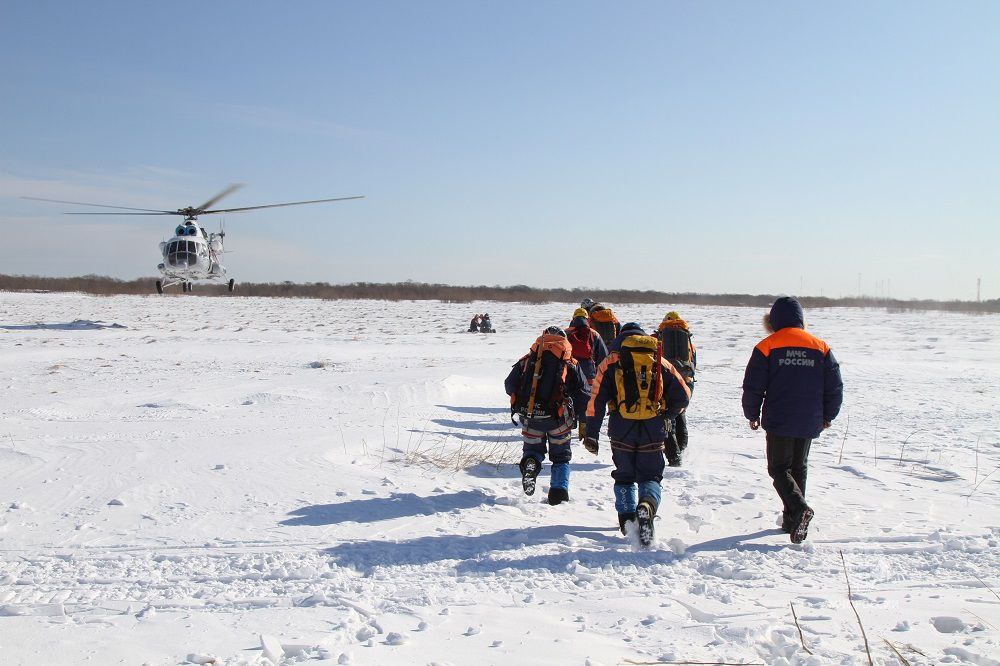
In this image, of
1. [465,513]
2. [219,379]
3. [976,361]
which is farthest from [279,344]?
[976,361]

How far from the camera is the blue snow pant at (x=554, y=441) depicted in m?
6.08

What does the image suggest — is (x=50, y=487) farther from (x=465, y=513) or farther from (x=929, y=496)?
(x=929, y=496)

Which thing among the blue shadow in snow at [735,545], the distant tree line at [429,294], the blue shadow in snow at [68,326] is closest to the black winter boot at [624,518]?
the blue shadow in snow at [735,545]

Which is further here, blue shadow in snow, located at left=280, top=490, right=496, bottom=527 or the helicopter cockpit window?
the helicopter cockpit window

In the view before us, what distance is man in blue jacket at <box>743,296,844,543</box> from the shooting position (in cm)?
515

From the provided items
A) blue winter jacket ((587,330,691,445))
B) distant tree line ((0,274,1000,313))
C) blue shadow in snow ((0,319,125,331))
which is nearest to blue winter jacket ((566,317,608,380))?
blue winter jacket ((587,330,691,445))

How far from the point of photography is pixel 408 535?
5000 millimetres

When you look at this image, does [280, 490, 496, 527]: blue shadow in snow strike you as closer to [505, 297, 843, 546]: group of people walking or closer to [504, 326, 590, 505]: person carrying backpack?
[504, 326, 590, 505]: person carrying backpack

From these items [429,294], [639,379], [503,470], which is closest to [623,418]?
[639,379]

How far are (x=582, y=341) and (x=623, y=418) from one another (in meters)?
3.00

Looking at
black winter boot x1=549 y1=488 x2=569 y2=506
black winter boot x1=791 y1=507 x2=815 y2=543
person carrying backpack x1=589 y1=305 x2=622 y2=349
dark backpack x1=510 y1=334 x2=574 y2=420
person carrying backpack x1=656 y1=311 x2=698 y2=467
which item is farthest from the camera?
person carrying backpack x1=589 y1=305 x2=622 y2=349

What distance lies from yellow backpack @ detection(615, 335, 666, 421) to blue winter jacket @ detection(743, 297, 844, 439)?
700 millimetres

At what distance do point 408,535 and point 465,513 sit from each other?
75 centimetres

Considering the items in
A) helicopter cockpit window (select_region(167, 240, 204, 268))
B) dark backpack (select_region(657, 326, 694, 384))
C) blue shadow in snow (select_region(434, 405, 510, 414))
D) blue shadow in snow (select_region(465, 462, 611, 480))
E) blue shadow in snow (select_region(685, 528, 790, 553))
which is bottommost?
blue shadow in snow (select_region(434, 405, 510, 414))
